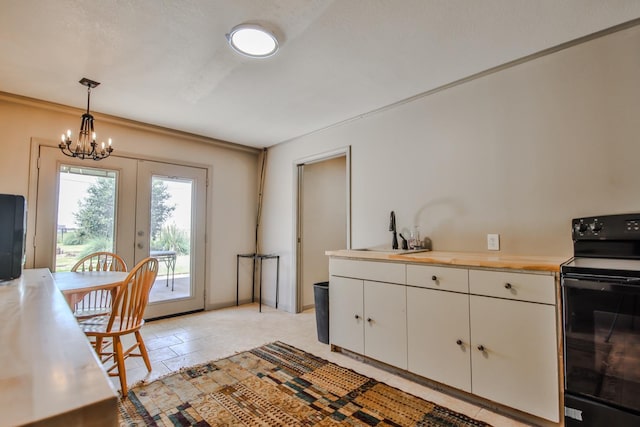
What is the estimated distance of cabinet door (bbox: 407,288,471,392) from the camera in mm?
2018

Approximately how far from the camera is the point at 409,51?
2191 mm

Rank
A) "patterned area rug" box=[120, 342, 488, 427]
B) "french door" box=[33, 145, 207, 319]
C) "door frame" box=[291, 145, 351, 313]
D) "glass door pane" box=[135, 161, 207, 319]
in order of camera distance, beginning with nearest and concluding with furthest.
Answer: "patterned area rug" box=[120, 342, 488, 427], "french door" box=[33, 145, 207, 319], "glass door pane" box=[135, 161, 207, 319], "door frame" box=[291, 145, 351, 313]

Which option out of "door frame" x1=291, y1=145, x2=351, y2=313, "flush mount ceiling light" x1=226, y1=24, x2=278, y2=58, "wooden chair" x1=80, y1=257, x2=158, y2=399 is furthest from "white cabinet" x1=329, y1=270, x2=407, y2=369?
"flush mount ceiling light" x1=226, y1=24, x2=278, y2=58

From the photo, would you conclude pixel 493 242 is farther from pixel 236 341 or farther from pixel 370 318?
pixel 236 341

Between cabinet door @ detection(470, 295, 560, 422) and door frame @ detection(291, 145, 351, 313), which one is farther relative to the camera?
door frame @ detection(291, 145, 351, 313)

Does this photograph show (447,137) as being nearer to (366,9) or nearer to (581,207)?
(581,207)

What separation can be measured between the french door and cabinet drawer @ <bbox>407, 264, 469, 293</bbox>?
3040 millimetres

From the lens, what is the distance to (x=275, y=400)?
6.69 ft

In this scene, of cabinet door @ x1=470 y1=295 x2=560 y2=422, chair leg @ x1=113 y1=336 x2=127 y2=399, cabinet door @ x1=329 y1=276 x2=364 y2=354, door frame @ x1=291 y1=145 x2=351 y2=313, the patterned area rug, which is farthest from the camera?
door frame @ x1=291 y1=145 x2=351 y2=313

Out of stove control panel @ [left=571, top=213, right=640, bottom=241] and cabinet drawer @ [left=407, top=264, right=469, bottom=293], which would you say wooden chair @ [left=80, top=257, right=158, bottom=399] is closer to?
cabinet drawer @ [left=407, top=264, right=469, bottom=293]

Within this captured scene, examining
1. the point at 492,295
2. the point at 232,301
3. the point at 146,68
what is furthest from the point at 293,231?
the point at 492,295

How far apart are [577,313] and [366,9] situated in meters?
1.93

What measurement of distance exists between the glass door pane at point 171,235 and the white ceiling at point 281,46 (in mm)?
1173

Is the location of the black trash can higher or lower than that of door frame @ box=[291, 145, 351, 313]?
lower
